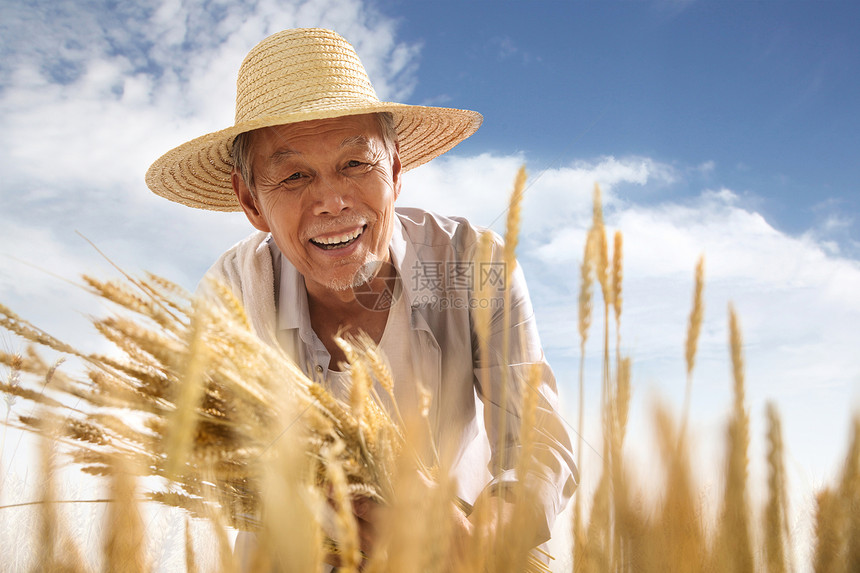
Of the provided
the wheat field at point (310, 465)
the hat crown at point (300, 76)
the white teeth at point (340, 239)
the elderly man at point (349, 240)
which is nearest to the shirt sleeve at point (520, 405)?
the elderly man at point (349, 240)

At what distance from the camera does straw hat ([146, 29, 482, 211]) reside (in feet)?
6.11

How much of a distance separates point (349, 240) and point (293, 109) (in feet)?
1.48

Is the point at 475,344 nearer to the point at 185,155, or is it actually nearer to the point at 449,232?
the point at 449,232

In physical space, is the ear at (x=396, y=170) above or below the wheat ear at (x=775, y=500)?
above

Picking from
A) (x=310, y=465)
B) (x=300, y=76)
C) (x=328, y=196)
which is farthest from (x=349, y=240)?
(x=310, y=465)

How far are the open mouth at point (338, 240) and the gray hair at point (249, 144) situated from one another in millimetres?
333

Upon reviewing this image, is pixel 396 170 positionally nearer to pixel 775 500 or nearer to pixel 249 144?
pixel 249 144

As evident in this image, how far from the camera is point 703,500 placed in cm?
62

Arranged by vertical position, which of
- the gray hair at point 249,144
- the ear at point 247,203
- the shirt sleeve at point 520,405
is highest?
the gray hair at point 249,144

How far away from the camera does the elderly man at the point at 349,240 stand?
184cm

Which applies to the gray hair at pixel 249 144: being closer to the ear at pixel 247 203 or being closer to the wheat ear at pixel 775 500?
the ear at pixel 247 203

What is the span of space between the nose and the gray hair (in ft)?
0.92

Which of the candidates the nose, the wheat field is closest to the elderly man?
the nose

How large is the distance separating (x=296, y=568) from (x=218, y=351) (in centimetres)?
24
